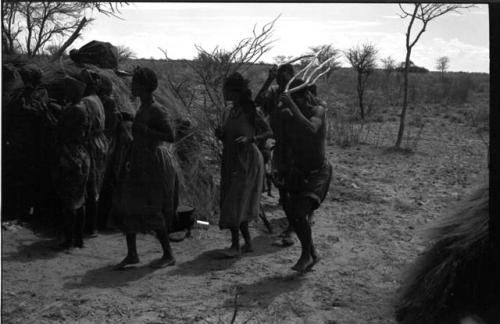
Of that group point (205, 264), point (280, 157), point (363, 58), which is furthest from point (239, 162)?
point (363, 58)

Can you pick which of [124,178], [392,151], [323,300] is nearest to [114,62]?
[124,178]

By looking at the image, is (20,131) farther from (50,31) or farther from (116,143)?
(50,31)

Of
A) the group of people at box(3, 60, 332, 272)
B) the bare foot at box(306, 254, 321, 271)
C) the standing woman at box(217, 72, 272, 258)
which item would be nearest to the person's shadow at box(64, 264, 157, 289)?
the group of people at box(3, 60, 332, 272)

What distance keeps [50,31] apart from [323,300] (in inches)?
396

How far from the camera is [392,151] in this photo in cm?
1290

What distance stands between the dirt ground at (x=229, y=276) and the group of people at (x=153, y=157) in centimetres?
22

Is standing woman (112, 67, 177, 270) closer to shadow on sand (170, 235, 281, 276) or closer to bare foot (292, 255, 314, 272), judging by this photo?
shadow on sand (170, 235, 281, 276)

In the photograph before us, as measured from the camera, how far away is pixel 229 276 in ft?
17.8

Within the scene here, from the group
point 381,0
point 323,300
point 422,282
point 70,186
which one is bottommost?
point 323,300

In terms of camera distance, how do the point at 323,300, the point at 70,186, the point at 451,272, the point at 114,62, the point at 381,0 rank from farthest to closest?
1. the point at 114,62
2. the point at 70,186
3. the point at 323,300
4. the point at 451,272
5. the point at 381,0

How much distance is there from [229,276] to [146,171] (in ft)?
3.69

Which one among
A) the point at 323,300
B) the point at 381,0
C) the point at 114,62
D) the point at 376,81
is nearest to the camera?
the point at 381,0

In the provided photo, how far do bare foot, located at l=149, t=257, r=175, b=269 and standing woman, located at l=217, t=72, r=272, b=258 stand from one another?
600mm

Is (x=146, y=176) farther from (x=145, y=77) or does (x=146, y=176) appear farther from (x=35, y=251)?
(x=35, y=251)
